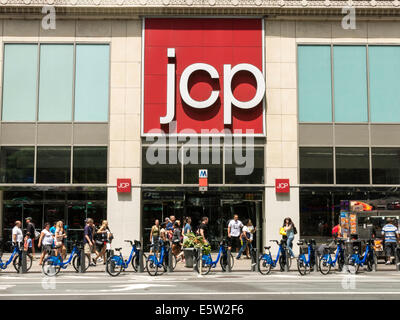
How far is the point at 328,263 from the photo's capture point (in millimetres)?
17359

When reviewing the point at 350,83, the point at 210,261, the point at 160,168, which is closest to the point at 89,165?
the point at 160,168

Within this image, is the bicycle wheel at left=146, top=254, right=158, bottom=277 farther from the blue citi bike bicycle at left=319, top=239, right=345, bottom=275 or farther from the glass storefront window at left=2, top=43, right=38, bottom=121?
the glass storefront window at left=2, top=43, right=38, bottom=121

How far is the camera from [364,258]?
1783 cm

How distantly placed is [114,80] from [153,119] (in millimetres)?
2653

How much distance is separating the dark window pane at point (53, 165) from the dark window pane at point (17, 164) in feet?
1.22

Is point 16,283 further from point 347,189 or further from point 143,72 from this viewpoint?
point 347,189

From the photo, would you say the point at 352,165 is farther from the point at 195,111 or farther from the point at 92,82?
the point at 92,82

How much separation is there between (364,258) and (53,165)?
1436 cm

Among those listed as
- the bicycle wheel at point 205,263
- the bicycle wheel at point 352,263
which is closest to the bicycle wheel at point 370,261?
the bicycle wheel at point 352,263

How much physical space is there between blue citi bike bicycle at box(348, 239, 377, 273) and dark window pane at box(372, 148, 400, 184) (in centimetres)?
627

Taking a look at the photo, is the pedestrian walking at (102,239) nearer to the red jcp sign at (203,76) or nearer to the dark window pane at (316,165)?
the red jcp sign at (203,76)

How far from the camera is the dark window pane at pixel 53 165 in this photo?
79.8ft

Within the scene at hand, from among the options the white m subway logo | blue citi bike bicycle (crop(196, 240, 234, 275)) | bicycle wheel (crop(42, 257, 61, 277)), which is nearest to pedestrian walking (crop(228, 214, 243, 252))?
blue citi bike bicycle (crop(196, 240, 234, 275))

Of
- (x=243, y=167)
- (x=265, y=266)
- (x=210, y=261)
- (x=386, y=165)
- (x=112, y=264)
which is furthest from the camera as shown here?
(x=386, y=165)
